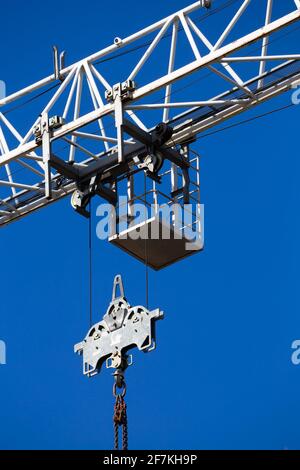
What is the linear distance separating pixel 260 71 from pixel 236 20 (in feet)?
7.51

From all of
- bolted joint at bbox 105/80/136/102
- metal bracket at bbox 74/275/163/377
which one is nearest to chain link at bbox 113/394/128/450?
metal bracket at bbox 74/275/163/377

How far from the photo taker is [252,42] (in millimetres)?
69938

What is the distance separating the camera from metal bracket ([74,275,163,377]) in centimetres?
6994

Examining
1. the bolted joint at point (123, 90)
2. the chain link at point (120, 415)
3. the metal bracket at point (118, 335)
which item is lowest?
the chain link at point (120, 415)

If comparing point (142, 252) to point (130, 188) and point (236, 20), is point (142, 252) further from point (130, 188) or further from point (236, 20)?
point (236, 20)

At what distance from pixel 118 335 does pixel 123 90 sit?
5.69 m

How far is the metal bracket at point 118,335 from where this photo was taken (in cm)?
6994

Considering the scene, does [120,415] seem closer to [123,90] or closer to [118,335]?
[118,335]

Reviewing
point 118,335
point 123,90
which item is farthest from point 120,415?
point 123,90

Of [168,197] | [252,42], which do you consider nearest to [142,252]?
[168,197]

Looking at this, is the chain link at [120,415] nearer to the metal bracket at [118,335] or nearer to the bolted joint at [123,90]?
the metal bracket at [118,335]

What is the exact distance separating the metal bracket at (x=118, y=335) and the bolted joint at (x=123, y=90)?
430 cm

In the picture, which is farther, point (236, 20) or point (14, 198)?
point (14, 198)

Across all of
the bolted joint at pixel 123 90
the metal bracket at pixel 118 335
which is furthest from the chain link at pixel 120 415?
the bolted joint at pixel 123 90
